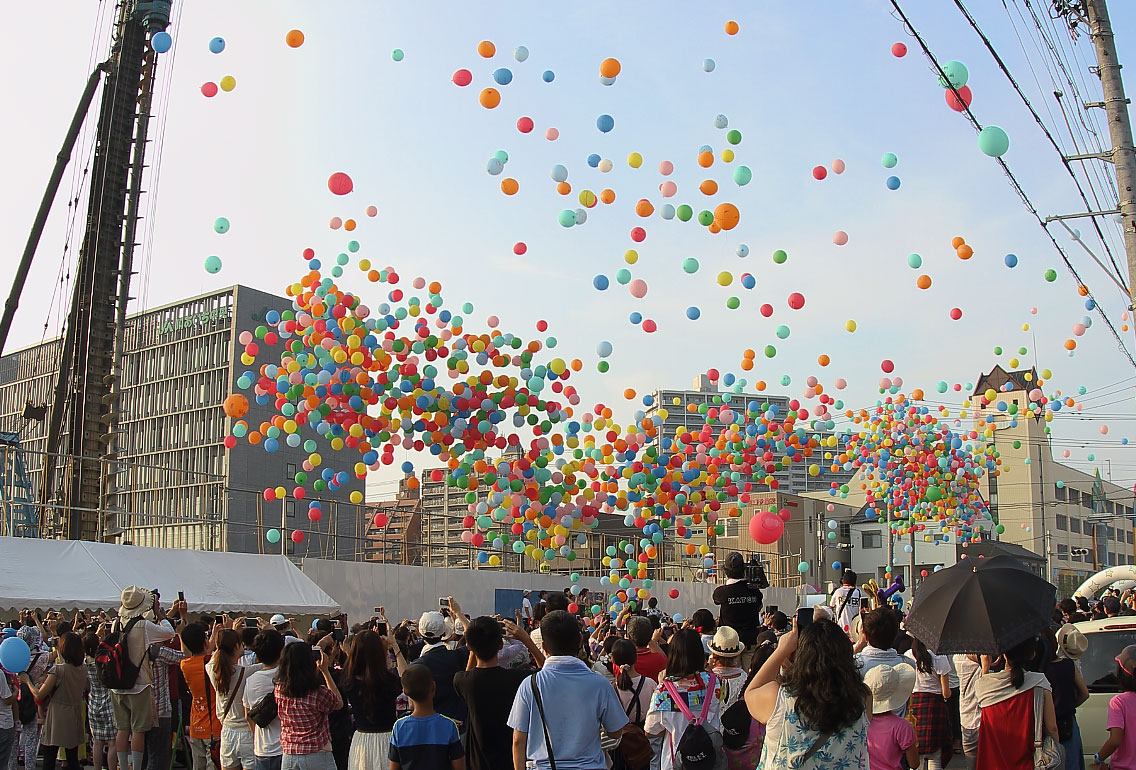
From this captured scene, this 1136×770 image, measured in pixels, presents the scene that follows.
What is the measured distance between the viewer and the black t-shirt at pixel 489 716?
4508mm

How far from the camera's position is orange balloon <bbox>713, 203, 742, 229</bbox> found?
10875 millimetres

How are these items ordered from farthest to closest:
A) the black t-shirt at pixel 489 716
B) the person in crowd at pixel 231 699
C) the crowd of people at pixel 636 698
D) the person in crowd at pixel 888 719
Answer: the person in crowd at pixel 231 699, the black t-shirt at pixel 489 716, the person in crowd at pixel 888 719, the crowd of people at pixel 636 698

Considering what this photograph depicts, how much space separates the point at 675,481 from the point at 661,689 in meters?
11.0

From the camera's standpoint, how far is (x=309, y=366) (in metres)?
13.3

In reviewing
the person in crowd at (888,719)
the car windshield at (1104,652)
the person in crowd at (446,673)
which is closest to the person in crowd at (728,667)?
the person in crowd at (888,719)

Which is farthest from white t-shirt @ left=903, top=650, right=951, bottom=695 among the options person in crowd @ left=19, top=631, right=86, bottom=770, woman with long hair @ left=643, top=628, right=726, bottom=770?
person in crowd @ left=19, top=631, right=86, bottom=770

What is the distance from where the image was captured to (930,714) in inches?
217

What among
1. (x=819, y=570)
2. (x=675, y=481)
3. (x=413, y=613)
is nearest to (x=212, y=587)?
(x=413, y=613)

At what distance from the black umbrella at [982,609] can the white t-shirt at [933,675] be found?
107 centimetres

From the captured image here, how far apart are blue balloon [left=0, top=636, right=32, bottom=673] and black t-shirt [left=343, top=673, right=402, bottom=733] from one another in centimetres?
330

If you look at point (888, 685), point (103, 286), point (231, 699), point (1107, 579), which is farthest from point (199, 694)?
point (1107, 579)

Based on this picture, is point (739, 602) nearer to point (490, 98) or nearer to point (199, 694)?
point (199, 694)

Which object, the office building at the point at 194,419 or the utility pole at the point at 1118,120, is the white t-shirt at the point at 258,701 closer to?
the utility pole at the point at 1118,120

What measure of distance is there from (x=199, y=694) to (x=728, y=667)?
4091mm
